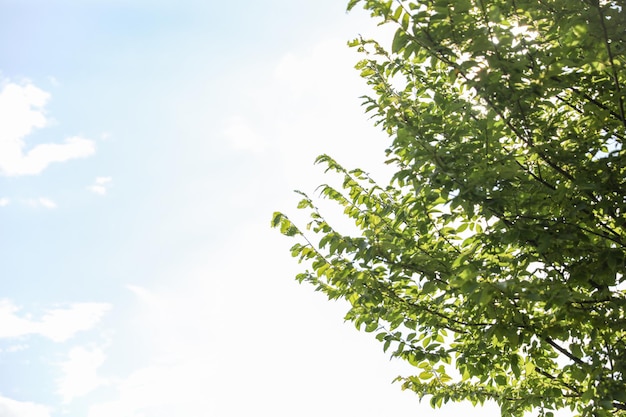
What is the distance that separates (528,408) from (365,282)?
2.96 metres

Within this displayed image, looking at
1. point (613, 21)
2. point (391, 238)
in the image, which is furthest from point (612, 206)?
point (391, 238)

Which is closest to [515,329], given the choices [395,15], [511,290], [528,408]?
[511,290]

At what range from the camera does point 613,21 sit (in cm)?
433

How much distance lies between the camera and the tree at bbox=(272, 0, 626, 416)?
15.3 ft

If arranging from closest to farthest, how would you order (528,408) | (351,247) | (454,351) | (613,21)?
(613,21)
(351,247)
(454,351)
(528,408)

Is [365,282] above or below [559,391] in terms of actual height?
above

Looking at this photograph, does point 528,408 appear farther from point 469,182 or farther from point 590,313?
point 469,182

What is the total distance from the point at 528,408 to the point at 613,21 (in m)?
4.97

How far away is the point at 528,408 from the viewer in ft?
22.8

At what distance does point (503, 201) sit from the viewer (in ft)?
15.6

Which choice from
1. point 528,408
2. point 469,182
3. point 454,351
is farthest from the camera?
point 528,408

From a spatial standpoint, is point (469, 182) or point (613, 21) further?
point (469, 182)

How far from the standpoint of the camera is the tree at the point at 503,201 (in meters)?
4.65

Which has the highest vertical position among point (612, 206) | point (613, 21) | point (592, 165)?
point (613, 21)
